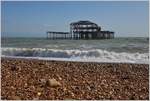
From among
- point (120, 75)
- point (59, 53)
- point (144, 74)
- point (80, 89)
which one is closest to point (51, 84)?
point (80, 89)

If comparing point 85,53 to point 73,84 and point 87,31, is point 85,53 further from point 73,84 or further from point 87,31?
point 87,31

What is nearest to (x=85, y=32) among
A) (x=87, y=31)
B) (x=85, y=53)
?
(x=87, y=31)

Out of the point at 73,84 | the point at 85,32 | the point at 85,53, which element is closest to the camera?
the point at 73,84

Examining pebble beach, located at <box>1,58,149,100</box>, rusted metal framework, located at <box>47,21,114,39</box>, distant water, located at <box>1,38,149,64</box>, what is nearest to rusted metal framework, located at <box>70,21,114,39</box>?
rusted metal framework, located at <box>47,21,114,39</box>

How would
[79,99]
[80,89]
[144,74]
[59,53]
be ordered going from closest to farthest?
[79,99] < [80,89] < [144,74] < [59,53]

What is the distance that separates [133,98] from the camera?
4941mm

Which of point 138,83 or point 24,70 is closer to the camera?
point 138,83

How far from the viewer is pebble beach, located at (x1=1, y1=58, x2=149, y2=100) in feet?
15.7

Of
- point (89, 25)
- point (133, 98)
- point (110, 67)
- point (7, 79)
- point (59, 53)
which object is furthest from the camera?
point (89, 25)

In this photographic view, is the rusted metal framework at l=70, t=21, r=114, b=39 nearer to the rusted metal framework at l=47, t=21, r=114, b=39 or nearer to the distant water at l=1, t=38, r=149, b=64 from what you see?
the rusted metal framework at l=47, t=21, r=114, b=39

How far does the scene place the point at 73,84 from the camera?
5.64m

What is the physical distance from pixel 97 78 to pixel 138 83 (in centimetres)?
79

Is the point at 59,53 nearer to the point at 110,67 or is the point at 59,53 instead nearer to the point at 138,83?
the point at 110,67

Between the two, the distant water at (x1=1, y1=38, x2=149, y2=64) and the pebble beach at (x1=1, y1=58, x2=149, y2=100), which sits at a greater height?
the pebble beach at (x1=1, y1=58, x2=149, y2=100)
